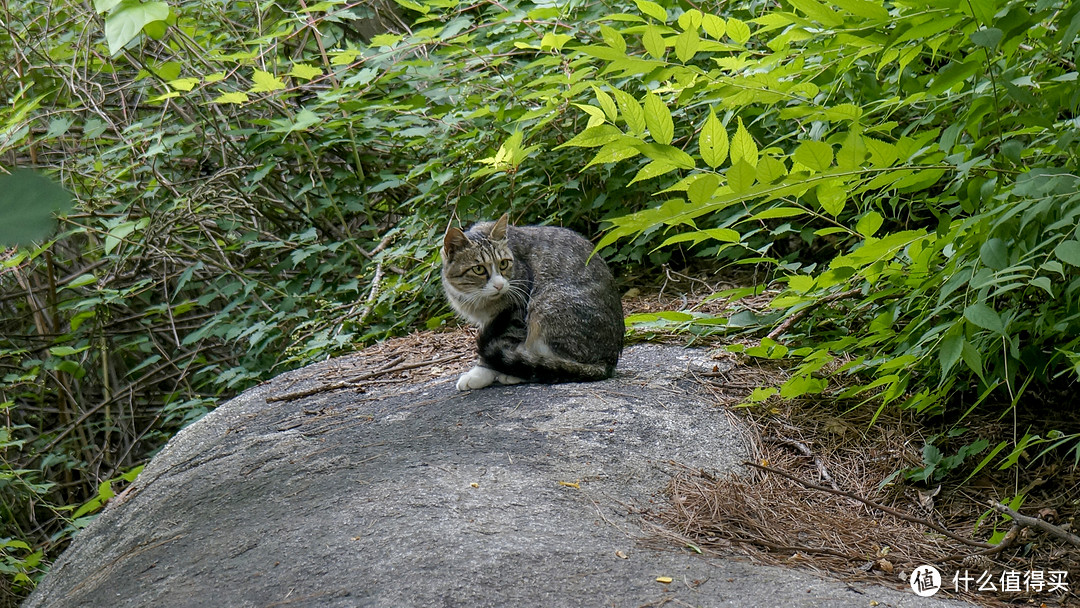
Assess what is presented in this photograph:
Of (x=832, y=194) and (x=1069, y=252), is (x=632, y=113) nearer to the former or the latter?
(x=832, y=194)

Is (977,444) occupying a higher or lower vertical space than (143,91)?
lower

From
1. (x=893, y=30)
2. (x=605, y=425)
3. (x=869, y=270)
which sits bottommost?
(x=605, y=425)

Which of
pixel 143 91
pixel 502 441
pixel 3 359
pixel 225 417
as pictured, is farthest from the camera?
pixel 143 91

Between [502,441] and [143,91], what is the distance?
5.49 metres

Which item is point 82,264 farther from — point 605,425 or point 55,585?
point 605,425

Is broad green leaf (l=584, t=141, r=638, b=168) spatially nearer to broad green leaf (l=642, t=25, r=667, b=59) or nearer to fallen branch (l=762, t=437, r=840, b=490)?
broad green leaf (l=642, t=25, r=667, b=59)

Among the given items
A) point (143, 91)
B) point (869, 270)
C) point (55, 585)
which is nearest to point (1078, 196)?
point (869, 270)

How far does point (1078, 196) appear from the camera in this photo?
1.79 metres

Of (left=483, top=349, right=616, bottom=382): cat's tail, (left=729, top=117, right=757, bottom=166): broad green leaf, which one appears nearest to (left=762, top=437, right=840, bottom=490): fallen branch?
(left=483, top=349, right=616, bottom=382): cat's tail

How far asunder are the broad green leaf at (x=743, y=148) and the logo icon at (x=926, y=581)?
122 cm

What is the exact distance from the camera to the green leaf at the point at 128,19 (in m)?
2.87

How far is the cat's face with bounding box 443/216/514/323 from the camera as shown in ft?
12.4

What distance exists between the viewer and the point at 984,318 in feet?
6.15

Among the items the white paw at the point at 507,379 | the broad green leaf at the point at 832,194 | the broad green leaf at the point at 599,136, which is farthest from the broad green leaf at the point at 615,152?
the white paw at the point at 507,379
